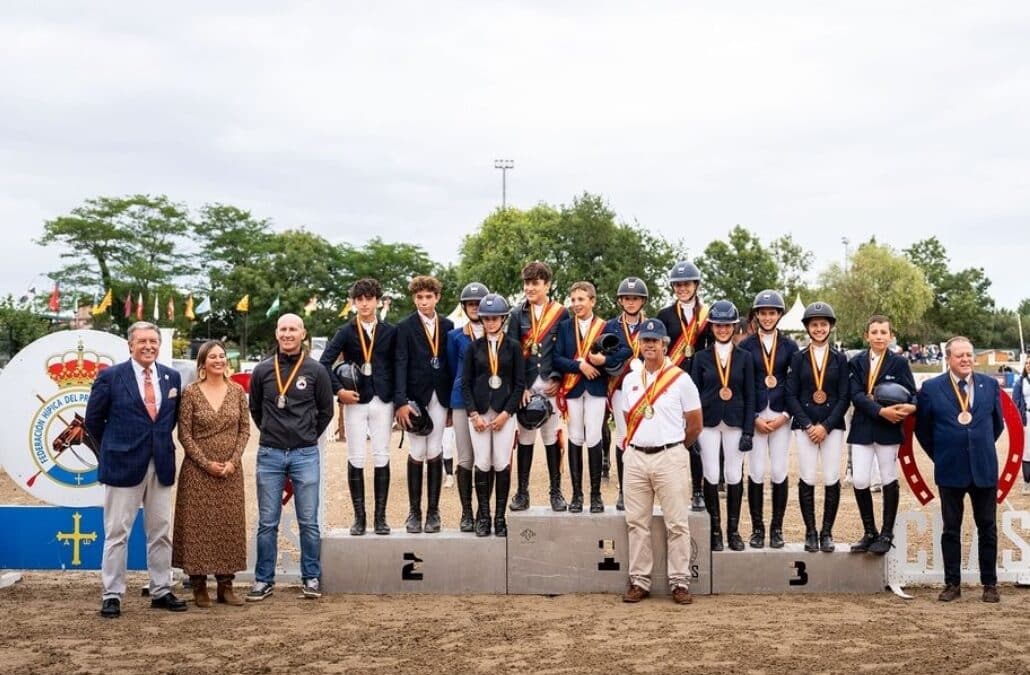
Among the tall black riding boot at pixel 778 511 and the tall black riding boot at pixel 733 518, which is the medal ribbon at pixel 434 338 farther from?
the tall black riding boot at pixel 778 511

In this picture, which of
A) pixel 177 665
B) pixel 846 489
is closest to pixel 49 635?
pixel 177 665

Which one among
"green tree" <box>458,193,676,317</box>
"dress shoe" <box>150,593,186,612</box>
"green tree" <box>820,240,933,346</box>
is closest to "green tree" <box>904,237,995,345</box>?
"green tree" <box>820,240,933,346</box>

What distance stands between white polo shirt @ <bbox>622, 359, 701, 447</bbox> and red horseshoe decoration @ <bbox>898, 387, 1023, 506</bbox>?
1741mm

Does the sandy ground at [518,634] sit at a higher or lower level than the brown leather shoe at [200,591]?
lower

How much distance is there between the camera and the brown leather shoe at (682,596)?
6.77 metres

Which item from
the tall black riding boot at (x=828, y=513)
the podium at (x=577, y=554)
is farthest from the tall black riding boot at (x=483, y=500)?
the tall black riding boot at (x=828, y=513)

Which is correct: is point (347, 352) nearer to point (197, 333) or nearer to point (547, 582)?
point (547, 582)

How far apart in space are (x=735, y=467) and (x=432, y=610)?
2.48 metres

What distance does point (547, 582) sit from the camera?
7141 millimetres

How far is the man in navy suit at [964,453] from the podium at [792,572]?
0.55 m

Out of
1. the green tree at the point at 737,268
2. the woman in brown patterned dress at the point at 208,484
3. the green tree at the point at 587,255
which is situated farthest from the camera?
the green tree at the point at 737,268

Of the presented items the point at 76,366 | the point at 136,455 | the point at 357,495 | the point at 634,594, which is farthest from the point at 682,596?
the point at 76,366

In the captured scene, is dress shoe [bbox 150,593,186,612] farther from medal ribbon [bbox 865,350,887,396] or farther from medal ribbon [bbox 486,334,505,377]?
medal ribbon [bbox 865,350,887,396]

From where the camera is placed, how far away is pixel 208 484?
21.6ft
